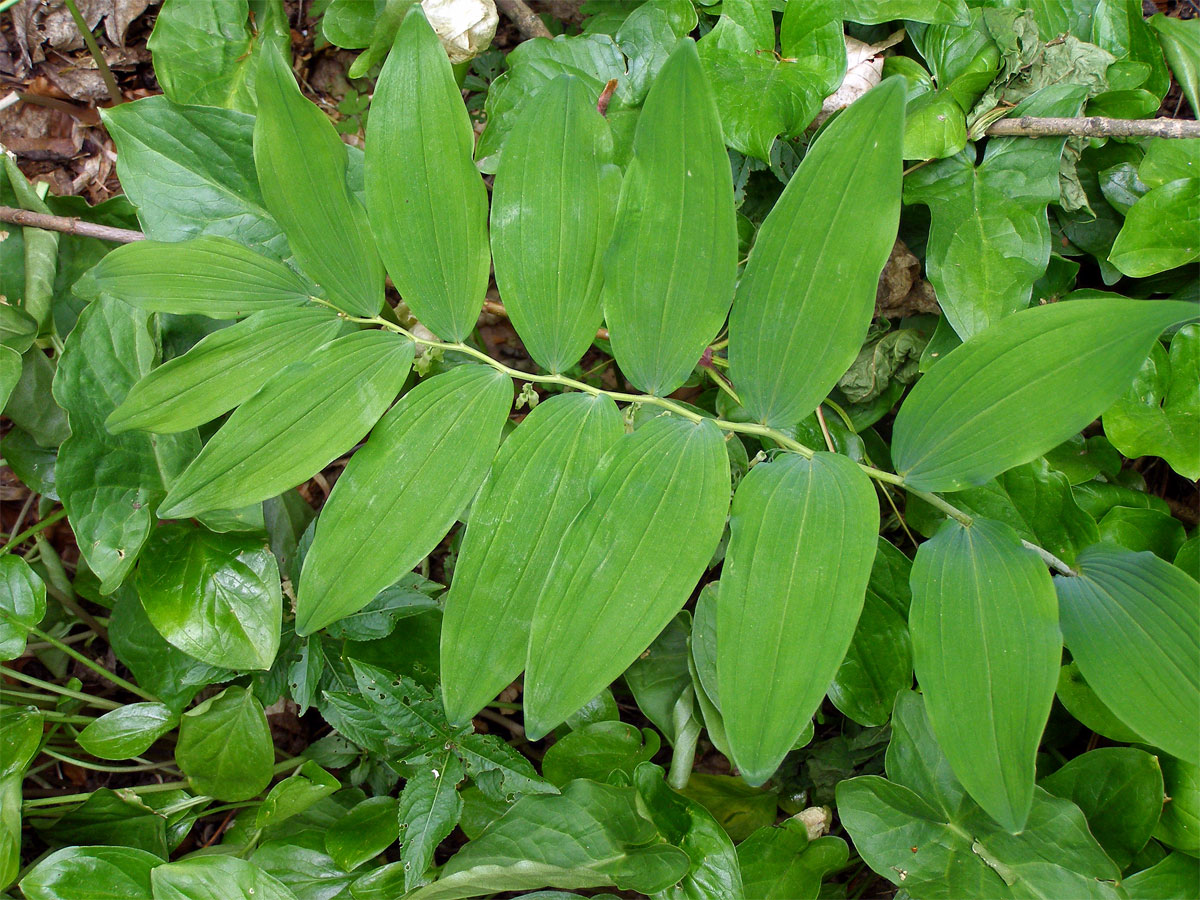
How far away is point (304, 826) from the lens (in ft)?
4.83

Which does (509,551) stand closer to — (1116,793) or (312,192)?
(312,192)

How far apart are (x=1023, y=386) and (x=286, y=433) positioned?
37.6 inches

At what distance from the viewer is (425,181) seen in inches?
39.4

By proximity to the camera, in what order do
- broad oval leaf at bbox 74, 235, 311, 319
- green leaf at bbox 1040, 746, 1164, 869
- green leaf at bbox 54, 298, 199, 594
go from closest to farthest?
1. broad oval leaf at bbox 74, 235, 311, 319
2. green leaf at bbox 1040, 746, 1164, 869
3. green leaf at bbox 54, 298, 199, 594

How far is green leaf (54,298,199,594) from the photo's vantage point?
1.28 m

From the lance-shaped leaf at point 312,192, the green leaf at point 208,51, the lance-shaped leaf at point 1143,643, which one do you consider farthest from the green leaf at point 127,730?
the lance-shaped leaf at point 1143,643

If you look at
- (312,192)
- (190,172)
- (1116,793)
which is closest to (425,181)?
(312,192)

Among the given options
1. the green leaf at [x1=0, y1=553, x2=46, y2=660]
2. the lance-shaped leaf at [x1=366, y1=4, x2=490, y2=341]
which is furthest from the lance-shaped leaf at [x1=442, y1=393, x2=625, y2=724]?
the green leaf at [x1=0, y1=553, x2=46, y2=660]

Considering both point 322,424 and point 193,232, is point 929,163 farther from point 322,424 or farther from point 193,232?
point 193,232

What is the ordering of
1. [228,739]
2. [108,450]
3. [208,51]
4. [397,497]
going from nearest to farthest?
1. [397,497]
2. [108,450]
3. [228,739]
4. [208,51]

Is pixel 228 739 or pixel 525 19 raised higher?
pixel 525 19

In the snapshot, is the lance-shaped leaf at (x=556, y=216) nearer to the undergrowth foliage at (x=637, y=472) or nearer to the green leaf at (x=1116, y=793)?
the undergrowth foliage at (x=637, y=472)

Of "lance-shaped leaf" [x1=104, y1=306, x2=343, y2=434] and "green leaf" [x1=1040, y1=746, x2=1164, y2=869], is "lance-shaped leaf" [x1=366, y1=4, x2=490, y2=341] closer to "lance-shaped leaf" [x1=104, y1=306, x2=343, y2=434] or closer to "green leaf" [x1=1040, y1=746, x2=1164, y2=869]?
"lance-shaped leaf" [x1=104, y1=306, x2=343, y2=434]

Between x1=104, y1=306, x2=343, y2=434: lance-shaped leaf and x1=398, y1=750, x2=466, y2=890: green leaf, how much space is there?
689 mm
